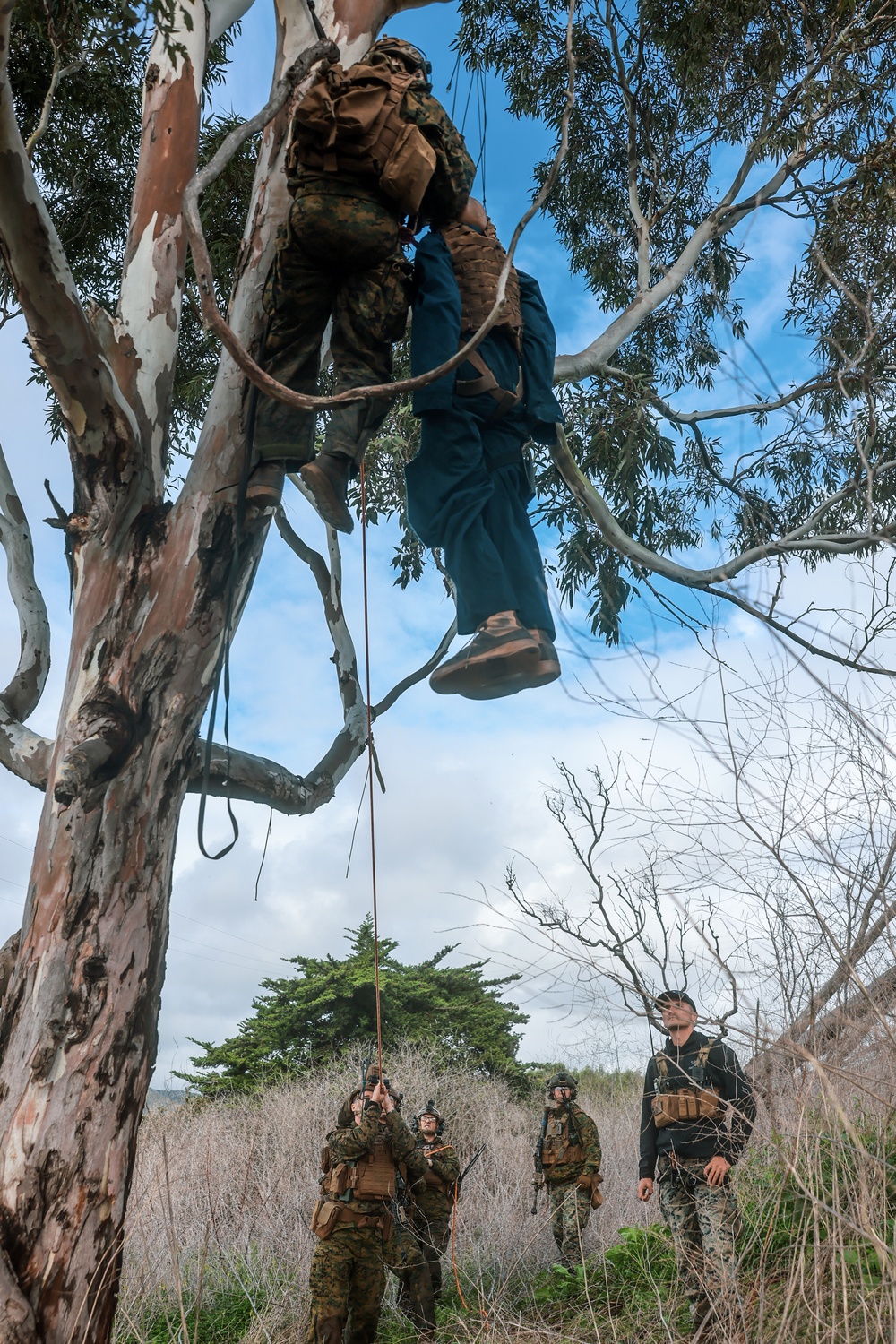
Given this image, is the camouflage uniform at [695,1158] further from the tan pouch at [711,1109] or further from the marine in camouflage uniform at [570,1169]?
the marine in camouflage uniform at [570,1169]

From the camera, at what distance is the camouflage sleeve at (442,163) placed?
321 centimetres

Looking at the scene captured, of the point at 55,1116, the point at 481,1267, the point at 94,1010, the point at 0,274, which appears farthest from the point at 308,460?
the point at 481,1267

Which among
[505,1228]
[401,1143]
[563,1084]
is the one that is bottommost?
[505,1228]

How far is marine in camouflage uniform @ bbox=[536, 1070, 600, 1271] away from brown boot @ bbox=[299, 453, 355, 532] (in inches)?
224

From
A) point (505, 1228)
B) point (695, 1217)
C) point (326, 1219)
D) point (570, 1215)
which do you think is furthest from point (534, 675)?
point (505, 1228)

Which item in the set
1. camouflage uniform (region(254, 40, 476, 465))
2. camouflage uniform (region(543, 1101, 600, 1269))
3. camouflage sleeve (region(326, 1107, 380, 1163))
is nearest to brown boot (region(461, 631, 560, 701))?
camouflage uniform (region(254, 40, 476, 465))

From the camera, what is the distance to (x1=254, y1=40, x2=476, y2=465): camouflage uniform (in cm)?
311

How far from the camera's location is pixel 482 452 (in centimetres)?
335

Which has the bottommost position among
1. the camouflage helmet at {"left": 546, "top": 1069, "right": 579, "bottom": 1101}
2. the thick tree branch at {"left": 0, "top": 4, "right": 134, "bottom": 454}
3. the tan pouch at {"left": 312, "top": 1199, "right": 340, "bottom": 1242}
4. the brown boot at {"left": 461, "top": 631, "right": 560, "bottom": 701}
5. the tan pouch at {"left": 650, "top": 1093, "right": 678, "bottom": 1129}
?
the tan pouch at {"left": 312, "top": 1199, "right": 340, "bottom": 1242}

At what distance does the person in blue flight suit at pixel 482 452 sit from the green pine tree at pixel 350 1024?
36.4 feet

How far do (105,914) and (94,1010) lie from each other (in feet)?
0.86

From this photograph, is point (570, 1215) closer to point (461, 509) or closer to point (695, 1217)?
point (695, 1217)

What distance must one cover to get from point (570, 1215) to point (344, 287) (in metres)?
6.50

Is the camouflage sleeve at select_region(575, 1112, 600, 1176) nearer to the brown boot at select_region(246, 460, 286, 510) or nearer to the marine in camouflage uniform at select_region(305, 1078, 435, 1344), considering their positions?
the marine in camouflage uniform at select_region(305, 1078, 435, 1344)
